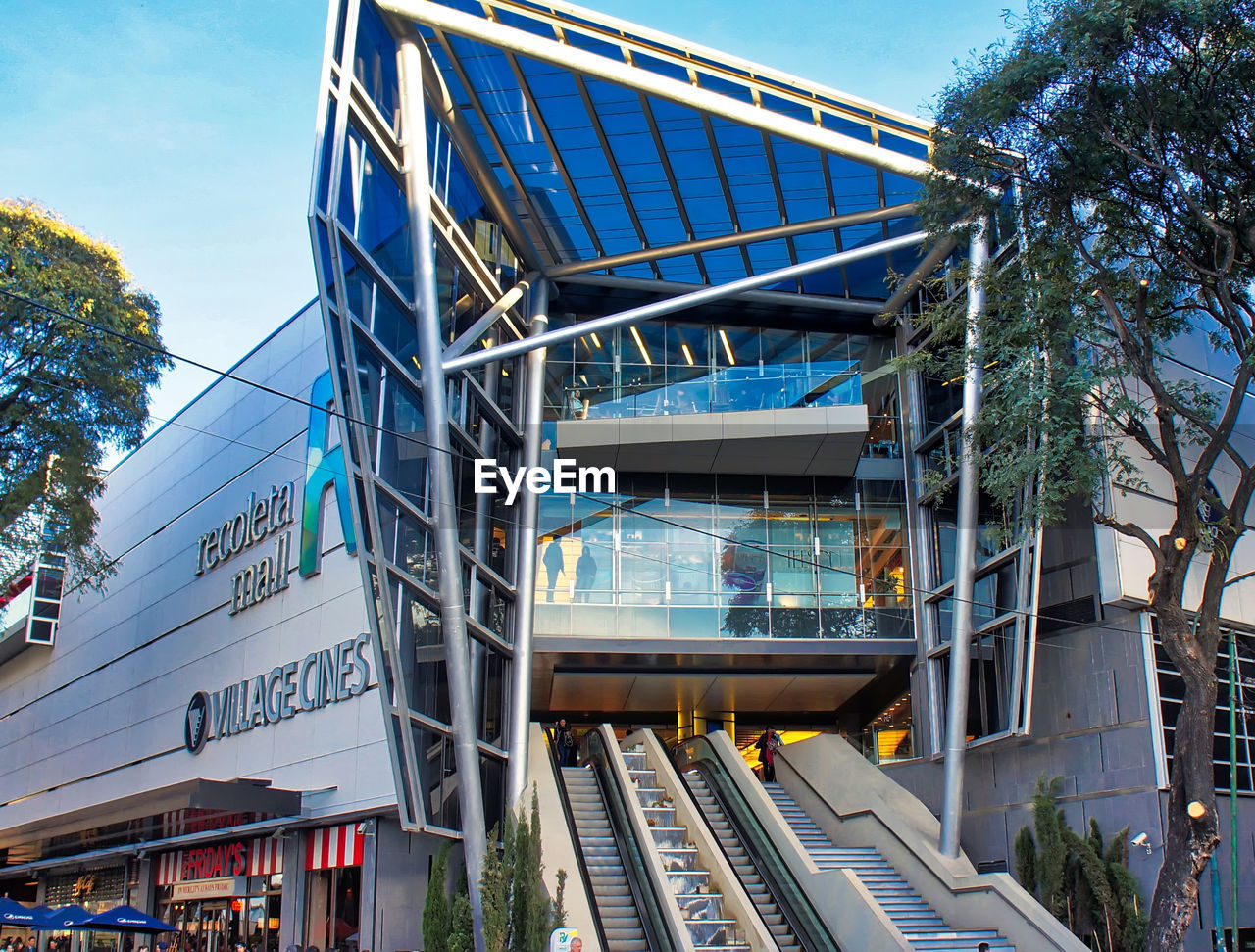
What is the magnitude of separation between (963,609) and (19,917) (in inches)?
786

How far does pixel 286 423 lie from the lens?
93.9ft

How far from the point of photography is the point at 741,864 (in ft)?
59.8

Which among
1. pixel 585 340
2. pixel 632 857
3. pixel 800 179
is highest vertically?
pixel 800 179

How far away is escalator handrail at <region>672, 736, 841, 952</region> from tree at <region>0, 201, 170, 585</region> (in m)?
13.1

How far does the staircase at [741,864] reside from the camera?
16.1 meters

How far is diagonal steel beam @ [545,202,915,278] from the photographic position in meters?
22.2

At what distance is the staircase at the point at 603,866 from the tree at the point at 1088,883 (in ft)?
21.7

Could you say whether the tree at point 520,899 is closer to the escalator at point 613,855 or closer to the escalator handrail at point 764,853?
the escalator at point 613,855

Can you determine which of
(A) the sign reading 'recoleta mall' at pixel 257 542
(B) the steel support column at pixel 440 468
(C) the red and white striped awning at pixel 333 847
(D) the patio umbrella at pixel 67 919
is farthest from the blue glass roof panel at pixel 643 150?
(D) the patio umbrella at pixel 67 919

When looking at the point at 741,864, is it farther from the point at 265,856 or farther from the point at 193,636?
the point at 193,636

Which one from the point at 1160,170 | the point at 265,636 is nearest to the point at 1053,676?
the point at 1160,170

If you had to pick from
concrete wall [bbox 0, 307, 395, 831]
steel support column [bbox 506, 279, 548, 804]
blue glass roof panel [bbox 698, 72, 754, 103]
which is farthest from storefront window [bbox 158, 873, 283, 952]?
blue glass roof panel [bbox 698, 72, 754, 103]

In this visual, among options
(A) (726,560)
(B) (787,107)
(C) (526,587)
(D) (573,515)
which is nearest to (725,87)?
(B) (787,107)

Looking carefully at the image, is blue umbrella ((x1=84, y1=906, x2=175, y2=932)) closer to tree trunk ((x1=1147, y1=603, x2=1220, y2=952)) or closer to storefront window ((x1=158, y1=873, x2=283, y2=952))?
storefront window ((x1=158, y1=873, x2=283, y2=952))
